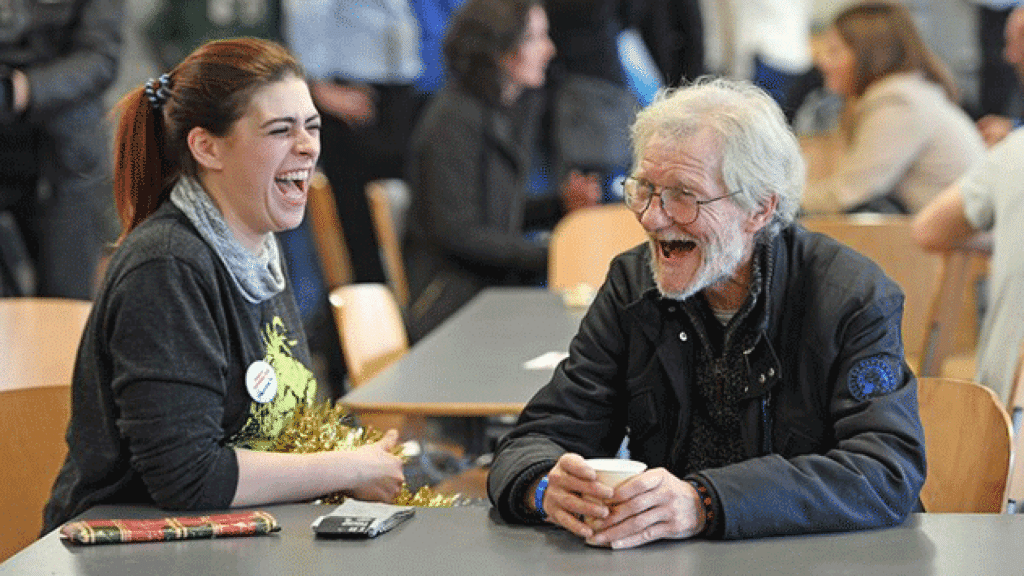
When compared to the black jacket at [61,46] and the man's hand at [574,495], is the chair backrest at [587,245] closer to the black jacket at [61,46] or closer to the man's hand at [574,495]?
the black jacket at [61,46]

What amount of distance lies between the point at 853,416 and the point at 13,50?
3410mm

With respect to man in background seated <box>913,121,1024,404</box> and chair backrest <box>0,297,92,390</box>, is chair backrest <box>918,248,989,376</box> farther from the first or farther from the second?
chair backrest <box>0,297,92,390</box>

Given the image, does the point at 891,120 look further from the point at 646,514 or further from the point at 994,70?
the point at 646,514

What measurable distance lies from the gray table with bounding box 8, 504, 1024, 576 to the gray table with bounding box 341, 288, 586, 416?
0.91m

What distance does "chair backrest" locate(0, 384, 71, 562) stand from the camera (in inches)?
109

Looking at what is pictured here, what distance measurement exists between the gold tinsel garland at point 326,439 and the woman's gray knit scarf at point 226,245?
Result: 0.69 ft

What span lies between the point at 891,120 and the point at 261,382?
12.6 ft

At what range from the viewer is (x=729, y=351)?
2496mm

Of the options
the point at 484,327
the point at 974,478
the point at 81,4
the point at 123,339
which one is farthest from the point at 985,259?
the point at 123,339

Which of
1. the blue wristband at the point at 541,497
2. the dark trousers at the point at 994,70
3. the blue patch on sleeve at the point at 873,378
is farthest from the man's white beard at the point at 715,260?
the dark trousers at the point at 994,70

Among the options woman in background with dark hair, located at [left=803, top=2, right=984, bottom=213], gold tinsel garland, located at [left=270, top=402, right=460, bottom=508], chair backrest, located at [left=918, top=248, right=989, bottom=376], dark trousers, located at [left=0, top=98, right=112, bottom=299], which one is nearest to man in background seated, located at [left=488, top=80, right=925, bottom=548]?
gold tinsel garland, located at [left=270, top=402, right=460, bottom=508]

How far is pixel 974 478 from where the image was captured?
101 inches

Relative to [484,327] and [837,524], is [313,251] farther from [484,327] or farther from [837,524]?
[837,524]

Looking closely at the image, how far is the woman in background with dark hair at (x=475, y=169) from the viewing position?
18.2ft
